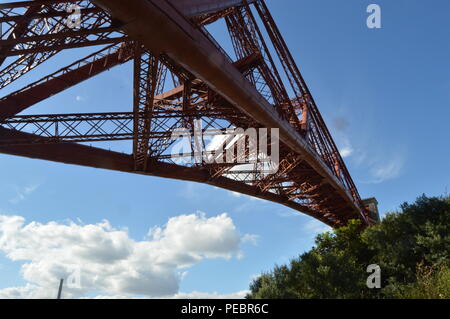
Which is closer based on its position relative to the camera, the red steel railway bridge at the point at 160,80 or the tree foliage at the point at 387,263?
the red steel railway bridge at the point at 160,80

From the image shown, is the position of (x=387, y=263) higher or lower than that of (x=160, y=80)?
lower

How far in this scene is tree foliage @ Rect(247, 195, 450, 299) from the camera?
17.2 metres

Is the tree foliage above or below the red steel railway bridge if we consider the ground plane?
below

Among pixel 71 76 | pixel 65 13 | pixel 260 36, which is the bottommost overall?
pixel 65 13

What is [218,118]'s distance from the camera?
17.6 metres

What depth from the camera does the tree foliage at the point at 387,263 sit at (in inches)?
677

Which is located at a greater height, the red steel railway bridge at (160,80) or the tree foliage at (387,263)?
the red steel railway bridge at (160,80)

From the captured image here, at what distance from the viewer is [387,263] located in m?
19.9

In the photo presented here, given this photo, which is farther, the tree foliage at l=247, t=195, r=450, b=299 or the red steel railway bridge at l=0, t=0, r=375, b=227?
the tree foliage at l=247, t=195, r=450, b=299
